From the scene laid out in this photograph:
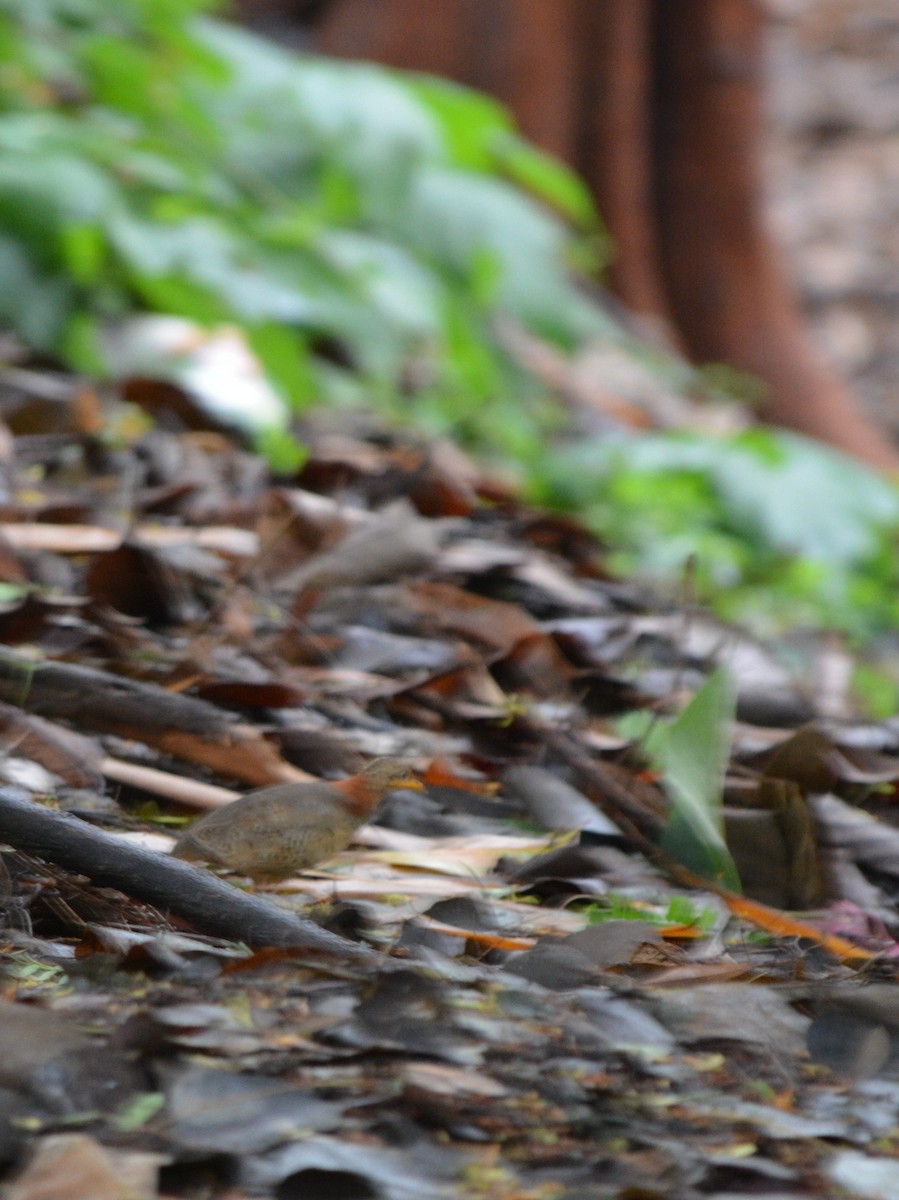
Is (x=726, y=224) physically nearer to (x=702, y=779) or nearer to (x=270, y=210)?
(x=270, y=210)

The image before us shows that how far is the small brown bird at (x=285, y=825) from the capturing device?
42.5 inches

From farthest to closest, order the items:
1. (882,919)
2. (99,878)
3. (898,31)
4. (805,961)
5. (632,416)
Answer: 1. (898,31)
2. (632,416)
3. (882,919)
4. (805,961)
5. (99,878)

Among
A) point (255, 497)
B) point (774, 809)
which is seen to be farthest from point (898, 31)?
point (774, 809)

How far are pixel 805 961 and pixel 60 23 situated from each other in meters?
3.22

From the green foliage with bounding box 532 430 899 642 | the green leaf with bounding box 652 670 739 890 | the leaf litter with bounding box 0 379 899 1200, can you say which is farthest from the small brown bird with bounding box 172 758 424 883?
the green foliage with bounding box 532 430 899 642

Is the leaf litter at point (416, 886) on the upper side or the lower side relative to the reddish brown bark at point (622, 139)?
lower

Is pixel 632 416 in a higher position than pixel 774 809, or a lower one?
higher

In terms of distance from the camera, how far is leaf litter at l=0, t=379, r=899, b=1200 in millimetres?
750

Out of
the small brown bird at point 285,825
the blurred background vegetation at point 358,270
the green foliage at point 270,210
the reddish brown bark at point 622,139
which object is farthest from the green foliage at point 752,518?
the small brown bird at point 285,825

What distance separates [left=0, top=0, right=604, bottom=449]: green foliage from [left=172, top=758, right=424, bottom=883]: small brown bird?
1.61 metres

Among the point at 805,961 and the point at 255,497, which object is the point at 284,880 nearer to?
the point at 805,961

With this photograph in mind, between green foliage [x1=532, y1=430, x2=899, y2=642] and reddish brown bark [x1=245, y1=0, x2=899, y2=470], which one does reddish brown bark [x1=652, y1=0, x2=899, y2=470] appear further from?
green foliage [x1=532, y1=430, x2=899, y2=642]

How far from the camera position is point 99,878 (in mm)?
915

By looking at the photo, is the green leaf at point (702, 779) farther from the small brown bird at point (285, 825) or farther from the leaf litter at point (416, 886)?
the small brown bird at point (285, 825)
